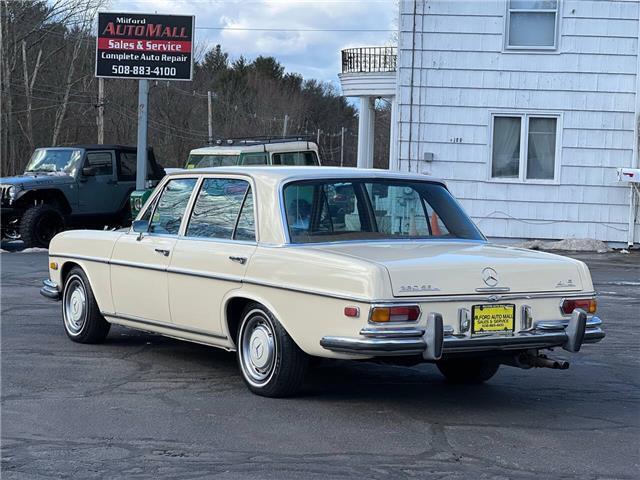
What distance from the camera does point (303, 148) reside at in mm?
21312

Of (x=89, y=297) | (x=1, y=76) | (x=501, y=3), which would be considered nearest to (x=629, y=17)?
(x=501, y=3)

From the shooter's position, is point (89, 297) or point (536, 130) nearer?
point (89, 297)

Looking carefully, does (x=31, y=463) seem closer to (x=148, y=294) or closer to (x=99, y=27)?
(x=148, y=294)

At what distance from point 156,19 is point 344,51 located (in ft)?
14.1

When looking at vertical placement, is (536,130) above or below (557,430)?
above

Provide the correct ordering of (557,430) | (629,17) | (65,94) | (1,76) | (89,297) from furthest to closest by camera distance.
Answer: (65,94)
(1,76)
(629,17)
(89,297)
(557,430)

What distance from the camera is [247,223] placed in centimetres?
713

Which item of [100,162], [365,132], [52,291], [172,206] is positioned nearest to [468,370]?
[172,206]

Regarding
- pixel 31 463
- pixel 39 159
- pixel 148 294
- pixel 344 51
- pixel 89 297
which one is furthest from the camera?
pixel 344 51

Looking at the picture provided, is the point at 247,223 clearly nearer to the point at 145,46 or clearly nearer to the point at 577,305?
the point at 577,305

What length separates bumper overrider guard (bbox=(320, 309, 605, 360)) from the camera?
594 cm

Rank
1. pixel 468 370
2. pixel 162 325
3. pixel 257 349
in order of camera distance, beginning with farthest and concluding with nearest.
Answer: pixel 162 325
pixel 468 370
pixel 257 349

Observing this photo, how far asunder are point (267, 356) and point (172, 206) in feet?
5.91

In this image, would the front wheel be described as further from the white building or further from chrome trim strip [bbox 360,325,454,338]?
the white building
